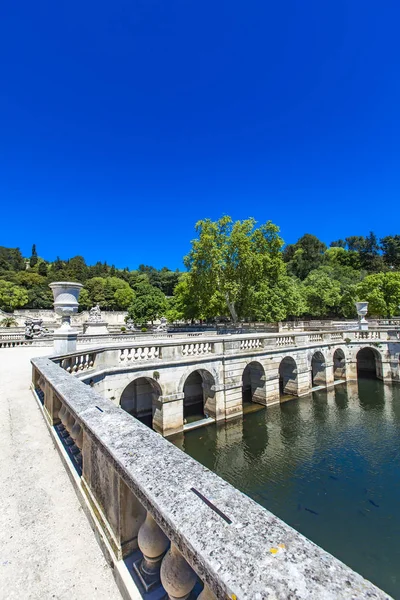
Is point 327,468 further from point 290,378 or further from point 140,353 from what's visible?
point 290,378

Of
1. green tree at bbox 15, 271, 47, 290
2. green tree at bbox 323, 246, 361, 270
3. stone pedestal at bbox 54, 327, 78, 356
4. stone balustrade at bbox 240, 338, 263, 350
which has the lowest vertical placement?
stone balustrade at bbox 240, 338, 263, 350

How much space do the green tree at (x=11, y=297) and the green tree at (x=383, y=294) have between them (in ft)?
188

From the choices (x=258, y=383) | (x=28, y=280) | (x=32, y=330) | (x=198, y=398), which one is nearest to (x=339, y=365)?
(x=258, y=383)

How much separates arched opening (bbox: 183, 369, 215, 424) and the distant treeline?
11.7 metres

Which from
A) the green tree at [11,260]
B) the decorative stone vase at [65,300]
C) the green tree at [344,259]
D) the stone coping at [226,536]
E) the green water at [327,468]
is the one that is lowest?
the green water at [327,468]

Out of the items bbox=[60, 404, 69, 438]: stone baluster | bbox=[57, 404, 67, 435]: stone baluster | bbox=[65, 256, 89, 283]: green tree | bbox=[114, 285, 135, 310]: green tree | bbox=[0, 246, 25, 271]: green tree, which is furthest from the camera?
bbox=[0, 246, 25, 271]: green tree

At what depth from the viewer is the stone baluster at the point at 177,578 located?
4.62ft

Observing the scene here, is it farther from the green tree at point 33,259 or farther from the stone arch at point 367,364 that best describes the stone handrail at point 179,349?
the green tree at point 33,259

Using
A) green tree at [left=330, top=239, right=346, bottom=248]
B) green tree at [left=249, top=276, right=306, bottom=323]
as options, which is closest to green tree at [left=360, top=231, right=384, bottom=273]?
green tree at [left=330, top=239, right=346, bottom=248]

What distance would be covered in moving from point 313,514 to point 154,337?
45.3 ft

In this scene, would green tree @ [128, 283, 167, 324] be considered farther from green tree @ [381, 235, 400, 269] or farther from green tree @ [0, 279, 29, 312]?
green tree @ [381, 235, 400, 269]

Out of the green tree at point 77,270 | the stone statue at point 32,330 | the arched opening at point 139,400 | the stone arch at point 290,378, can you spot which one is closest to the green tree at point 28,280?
the green tree at point 77,270

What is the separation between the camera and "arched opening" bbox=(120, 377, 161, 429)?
41.0ft

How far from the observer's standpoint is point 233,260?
26547mm
